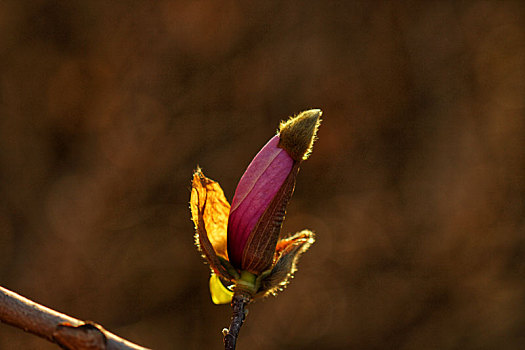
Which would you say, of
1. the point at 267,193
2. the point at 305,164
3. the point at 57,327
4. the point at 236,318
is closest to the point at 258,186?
the point at 267,193

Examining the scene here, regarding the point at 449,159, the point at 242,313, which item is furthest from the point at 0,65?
the point at 242,313

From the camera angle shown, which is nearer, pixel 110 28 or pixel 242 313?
pixel 242 313

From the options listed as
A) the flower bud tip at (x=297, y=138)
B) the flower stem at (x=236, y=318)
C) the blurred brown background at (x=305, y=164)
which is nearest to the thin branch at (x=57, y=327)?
the flower stem at (x=236, y=318)

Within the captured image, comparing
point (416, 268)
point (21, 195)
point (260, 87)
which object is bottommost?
point (416, 268)

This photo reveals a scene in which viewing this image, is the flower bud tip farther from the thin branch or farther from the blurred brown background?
the blurred brown background

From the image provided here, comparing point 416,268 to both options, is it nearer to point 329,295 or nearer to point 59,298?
point 329,295

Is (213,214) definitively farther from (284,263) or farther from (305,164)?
(305,164)
